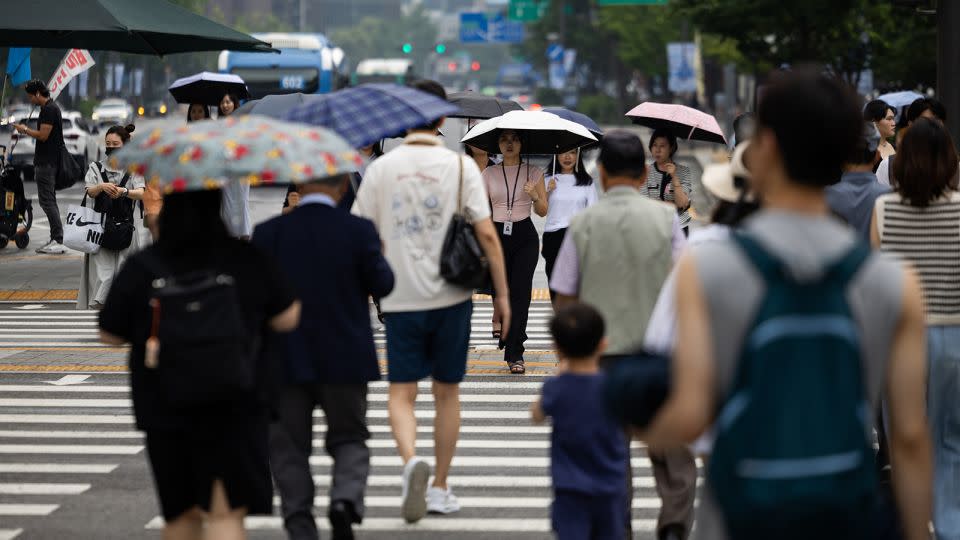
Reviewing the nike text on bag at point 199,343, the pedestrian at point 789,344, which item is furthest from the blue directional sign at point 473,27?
the pedestrian at point 789,344

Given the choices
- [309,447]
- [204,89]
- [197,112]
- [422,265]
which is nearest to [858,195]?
[422,265]

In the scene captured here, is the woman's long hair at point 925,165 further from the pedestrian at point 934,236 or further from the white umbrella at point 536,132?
the white umbrella at point 536,132

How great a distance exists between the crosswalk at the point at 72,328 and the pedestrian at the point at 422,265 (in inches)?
230

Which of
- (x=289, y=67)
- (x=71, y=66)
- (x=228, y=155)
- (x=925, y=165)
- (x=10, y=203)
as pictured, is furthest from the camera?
(x=289, y=67)

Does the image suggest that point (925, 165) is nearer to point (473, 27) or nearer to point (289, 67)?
point (289, 67)

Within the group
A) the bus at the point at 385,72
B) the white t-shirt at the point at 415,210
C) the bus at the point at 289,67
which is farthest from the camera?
the bus at the point at 385,72

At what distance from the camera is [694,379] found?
3158mm

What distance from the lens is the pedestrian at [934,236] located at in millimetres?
6469

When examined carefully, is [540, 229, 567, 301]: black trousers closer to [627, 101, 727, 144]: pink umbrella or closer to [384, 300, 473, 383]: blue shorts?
[627, 101, 727, 144]: pink umbrella

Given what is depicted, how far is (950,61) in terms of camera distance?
18438 mm

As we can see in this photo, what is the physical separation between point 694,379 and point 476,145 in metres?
8.81

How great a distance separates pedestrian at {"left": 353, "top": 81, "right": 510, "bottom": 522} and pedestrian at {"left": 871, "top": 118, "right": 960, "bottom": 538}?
176cm

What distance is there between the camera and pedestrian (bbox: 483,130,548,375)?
11453 millimetres

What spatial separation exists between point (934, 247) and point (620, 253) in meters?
1.23
